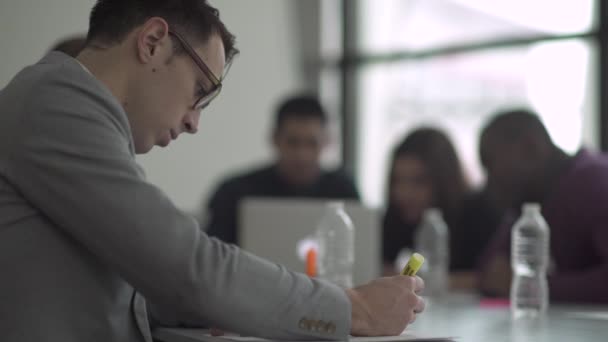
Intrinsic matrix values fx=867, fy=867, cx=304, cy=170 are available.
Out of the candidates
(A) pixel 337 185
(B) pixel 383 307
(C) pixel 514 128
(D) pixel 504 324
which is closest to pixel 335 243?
(D) pixel 504 324

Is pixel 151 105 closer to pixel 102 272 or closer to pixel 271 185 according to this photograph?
pixel 102 272

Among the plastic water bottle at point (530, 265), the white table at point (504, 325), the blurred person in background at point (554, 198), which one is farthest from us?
the blurred person in background at point (554, 198)

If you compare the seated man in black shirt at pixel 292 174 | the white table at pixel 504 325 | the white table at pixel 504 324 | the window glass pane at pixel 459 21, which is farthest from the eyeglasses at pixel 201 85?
the window glass pane at pixel 459 21

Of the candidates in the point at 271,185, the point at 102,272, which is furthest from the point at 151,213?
the point at 271,185

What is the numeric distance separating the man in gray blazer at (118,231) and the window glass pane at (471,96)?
9.32ft

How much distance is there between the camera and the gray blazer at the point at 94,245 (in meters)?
1.23

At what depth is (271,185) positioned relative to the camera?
4102 mm

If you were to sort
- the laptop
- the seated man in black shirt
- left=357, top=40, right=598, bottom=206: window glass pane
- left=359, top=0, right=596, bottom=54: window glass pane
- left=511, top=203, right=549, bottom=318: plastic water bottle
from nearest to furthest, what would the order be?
left=511, top=203, right=549, bottom=318: plastic water bottle < the laptop < the seated man in black shirt < left=357, top=40, right=598, bottom=206: window glass pane < left=359, top=0, right=596, bottom=54: window glass pane

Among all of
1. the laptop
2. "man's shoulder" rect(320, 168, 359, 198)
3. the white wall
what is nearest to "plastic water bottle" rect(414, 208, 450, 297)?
"man's shoulder" rect(320, 168, 359, 198)

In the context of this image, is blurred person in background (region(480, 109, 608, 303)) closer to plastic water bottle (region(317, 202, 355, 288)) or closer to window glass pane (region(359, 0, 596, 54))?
plastic water bottle (region(317, 202, 355, 288))

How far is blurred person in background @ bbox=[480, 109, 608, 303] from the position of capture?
288cm

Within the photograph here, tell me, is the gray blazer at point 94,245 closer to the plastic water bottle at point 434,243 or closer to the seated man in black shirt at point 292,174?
the plastic water bottle at point 434,243

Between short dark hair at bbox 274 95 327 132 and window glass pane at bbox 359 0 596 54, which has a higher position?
window glass pane at bbox 359 0 596 54

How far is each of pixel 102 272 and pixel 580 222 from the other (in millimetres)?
2075
